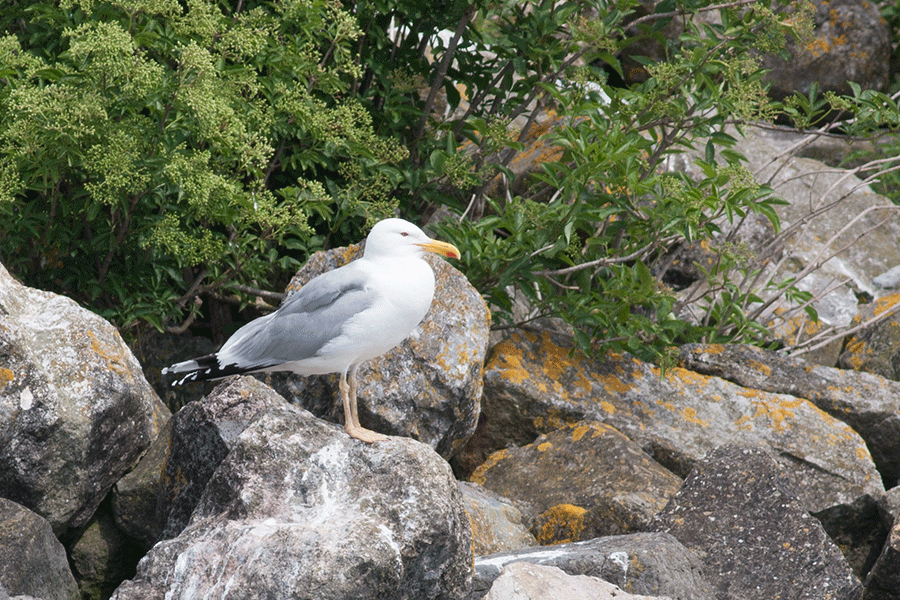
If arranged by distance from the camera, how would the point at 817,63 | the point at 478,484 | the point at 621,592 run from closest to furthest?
the point at 621,592
the point at 478,484
the point at 817,63

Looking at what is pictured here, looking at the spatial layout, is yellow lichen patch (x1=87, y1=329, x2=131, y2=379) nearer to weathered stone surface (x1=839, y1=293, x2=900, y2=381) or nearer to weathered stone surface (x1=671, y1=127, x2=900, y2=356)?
weathered stone surface (x1=671, y1=127, x2=900, y2=356)

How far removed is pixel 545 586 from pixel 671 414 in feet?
9.71

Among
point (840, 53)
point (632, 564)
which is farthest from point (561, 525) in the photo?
point (840, 53)

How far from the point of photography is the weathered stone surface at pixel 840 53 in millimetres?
10188

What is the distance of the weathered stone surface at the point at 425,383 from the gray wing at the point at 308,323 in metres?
0.78

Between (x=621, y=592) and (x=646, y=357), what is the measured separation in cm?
293

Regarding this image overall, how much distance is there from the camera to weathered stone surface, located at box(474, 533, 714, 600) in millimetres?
3971

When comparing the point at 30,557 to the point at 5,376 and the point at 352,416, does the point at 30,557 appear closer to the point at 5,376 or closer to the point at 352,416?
the point at 5,376

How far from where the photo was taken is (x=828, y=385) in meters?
6.55

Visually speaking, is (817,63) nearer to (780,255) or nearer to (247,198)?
(780,255)

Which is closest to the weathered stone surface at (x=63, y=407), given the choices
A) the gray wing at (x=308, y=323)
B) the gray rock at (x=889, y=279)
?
the gray wing at (x=308, y=323)

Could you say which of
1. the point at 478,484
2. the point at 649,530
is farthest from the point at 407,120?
the point at 649,530

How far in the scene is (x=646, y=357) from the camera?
20.7 ft

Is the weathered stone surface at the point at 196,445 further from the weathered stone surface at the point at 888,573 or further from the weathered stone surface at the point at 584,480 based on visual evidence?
the weathered stone surface at the point at 888,573
